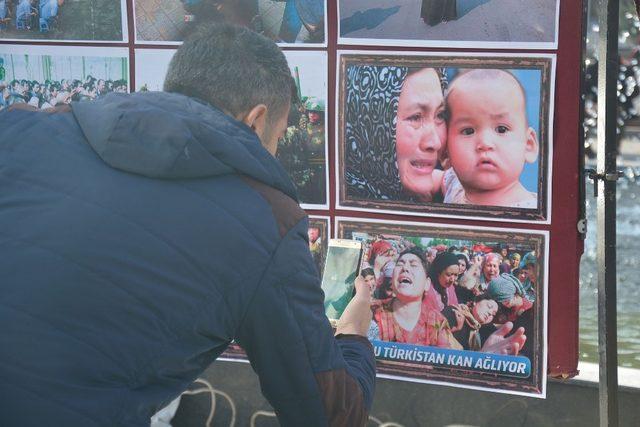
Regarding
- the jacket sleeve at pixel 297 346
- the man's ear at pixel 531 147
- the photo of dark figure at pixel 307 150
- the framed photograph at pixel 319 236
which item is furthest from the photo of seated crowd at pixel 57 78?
the jacket sleeve at pixel 297 346

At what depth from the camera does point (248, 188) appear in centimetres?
152

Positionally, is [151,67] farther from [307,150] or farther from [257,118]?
[257,118]

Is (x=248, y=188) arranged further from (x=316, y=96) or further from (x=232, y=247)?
(x=316, y=96)

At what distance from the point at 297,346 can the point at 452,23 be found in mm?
1278

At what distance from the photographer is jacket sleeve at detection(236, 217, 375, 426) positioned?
1.52 m

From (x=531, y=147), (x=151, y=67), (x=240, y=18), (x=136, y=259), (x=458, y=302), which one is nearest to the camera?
(x=136, y=259)

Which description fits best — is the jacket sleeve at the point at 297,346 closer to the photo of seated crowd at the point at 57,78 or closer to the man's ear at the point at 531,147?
the man's ear at the point at 531,147

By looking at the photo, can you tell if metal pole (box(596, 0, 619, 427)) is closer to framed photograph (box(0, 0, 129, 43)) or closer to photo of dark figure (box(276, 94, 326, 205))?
photo of dark figure (box(276, 94, 326, 205))

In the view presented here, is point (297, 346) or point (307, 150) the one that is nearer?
point (297, 346)

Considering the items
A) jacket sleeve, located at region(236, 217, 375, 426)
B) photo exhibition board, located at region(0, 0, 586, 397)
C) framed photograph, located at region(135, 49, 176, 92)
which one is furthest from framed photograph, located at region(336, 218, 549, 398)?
jacket sleeve, located at region(236, 217, 375, 426)

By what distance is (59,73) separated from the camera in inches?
117

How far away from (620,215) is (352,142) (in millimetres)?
3990

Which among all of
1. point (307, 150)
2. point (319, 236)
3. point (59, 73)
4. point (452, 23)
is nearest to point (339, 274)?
point (319, 236)

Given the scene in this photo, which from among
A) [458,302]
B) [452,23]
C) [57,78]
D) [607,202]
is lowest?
[458,302]
